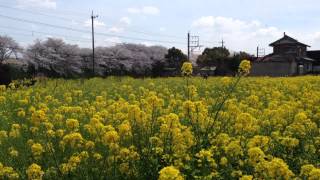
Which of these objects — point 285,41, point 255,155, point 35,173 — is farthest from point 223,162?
point 285,41

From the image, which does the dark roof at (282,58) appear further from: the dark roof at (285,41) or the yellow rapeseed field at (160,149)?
the yellow rapeseed field at (160,149)

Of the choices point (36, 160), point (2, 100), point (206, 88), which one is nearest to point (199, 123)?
point (36, 160)

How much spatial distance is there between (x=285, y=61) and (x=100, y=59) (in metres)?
20.8

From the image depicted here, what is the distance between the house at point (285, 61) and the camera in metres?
58.7

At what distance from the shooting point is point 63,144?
5320mm

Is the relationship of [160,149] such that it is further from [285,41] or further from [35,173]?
[285,41]

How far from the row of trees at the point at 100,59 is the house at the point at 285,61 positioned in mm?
3204

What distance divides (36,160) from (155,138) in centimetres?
130

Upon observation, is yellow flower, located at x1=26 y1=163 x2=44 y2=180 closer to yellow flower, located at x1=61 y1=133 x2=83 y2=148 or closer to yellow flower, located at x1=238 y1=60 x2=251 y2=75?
yellow flower, located at x1=61 y1=133 x2=83 y2=148

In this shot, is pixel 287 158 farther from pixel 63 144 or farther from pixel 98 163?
pixel 63 144

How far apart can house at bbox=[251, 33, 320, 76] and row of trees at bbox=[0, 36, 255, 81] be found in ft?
10.5

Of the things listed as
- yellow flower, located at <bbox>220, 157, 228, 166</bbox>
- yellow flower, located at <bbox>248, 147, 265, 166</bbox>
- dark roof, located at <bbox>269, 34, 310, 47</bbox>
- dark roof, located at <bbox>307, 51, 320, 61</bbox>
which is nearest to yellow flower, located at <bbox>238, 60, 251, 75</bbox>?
yellow flower, located at <bbox>220, 157, 228, 166</bbox>

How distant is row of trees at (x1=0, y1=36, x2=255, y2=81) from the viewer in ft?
173

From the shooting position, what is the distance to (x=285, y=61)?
194ft
